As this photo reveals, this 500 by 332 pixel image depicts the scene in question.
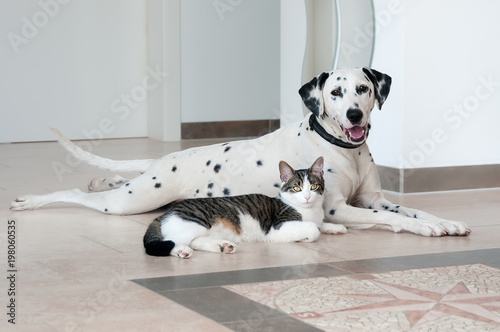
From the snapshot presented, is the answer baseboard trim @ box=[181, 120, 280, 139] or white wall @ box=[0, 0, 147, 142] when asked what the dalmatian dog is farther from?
baseboard trim @ box=[181, 120, 280, 139]

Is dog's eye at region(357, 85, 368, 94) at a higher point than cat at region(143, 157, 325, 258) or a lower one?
higher

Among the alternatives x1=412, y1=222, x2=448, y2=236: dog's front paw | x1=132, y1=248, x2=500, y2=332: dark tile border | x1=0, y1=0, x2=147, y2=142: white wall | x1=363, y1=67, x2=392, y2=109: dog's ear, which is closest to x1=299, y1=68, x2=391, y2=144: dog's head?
x1=363, y1=67, x2=392, y2=109: dog's ear

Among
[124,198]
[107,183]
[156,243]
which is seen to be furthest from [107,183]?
[156,243]

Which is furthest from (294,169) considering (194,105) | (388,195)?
(194,105)

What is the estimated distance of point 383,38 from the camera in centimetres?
499

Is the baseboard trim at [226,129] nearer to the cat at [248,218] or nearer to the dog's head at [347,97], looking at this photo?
the dog's head at [347,97]

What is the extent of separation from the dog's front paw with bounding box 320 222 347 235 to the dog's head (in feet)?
1.45

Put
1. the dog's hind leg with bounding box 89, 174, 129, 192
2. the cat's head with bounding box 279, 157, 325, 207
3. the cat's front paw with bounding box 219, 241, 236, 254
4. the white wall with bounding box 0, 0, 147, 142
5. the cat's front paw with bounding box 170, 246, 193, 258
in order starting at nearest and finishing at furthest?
the cat's front paw with bounding box 170, 246, 193, 258 → the cat's front paw with bounding box 219, 241, 236, 254 → the cat's head with bounding box 279, 157, 325, 207 → the dog's hind leg with bounding box 89, 174, 129, 192 → the white wall with bounding box 0, 0, 147, 142

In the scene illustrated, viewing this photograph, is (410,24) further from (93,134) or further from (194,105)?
(93,134)

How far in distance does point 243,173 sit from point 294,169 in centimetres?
27

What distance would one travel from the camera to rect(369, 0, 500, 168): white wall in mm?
4879

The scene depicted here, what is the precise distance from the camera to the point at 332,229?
361 cm

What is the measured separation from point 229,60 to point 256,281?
5.70 meters

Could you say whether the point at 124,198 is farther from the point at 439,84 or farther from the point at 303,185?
the point at 439,84
